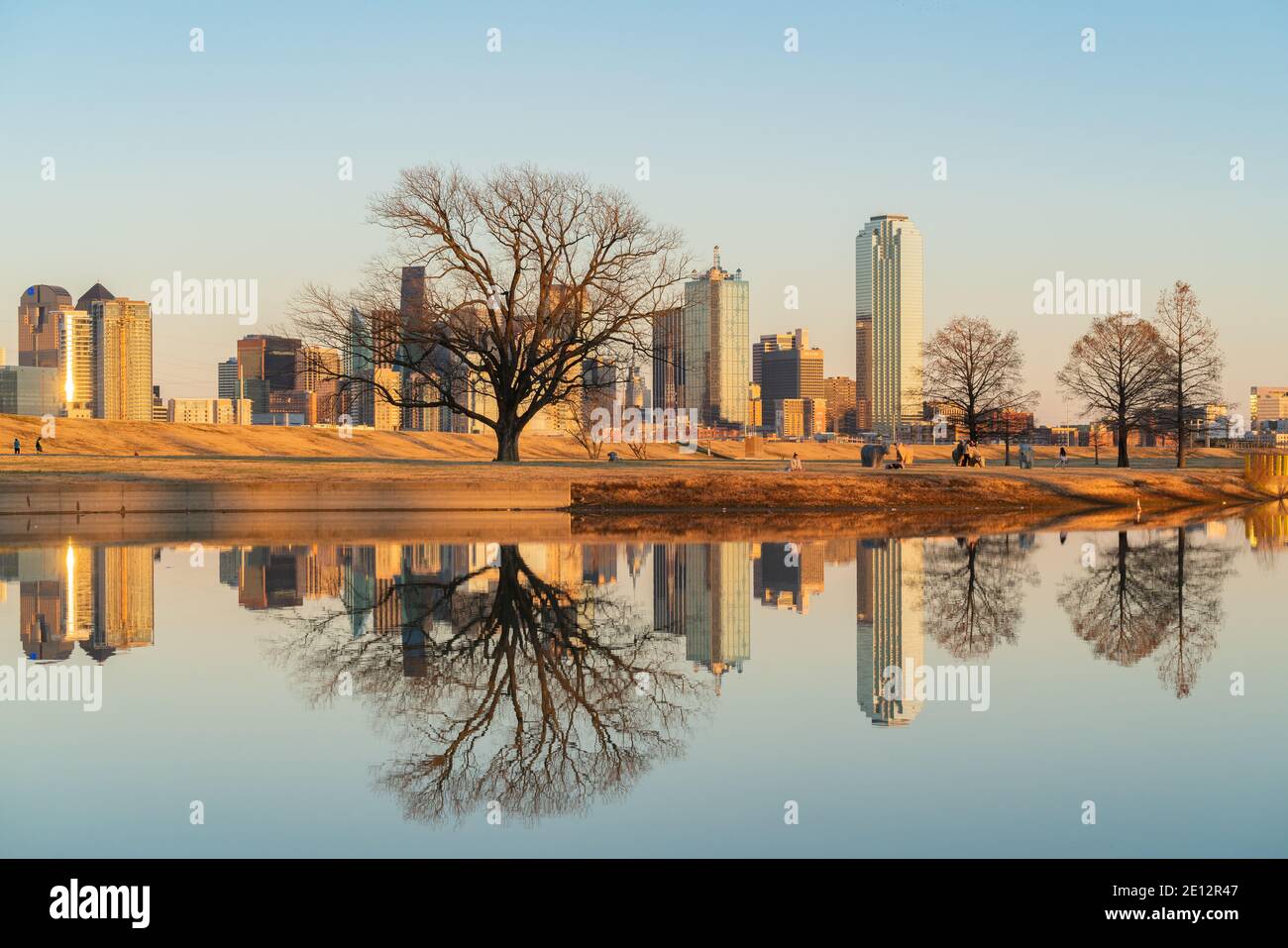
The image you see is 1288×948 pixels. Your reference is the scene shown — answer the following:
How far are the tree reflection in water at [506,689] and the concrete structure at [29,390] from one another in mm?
184958

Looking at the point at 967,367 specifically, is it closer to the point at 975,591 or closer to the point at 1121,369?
the point at 1121,369

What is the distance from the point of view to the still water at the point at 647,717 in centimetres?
777

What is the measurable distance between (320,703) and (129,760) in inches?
87.2

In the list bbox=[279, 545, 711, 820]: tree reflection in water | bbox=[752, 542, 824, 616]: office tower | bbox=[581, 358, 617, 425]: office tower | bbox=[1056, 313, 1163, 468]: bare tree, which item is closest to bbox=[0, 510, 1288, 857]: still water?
bbox=[279, 545, 711, 820]: tree reflection in water

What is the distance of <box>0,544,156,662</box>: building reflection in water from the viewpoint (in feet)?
48.0

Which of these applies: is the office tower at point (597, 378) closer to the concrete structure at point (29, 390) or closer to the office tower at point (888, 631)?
the office tower at point (888, 631)

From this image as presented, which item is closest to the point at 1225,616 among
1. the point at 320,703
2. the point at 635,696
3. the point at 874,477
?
the point at 635,696

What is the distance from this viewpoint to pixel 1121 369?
79.5 meters

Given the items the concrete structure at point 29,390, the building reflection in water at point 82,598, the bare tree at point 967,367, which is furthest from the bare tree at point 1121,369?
the concrete structure at point 29,390

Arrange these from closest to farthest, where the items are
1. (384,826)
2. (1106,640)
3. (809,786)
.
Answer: (384,826), (809,786), (1106,640)

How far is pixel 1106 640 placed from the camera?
49.5ft

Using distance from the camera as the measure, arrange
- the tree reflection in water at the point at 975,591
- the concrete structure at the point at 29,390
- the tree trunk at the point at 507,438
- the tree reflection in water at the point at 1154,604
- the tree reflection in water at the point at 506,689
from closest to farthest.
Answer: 1. the tree reflection in water at the point at 506,689
2. the tree reflection in water at the point at 1154,604
3. the tree reflection in water at the point at 975,591
4. the tree trunk at the point at 507,438
5. the concrete structure at the point at 29,390

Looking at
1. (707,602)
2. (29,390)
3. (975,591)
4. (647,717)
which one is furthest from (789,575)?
(29,390)
